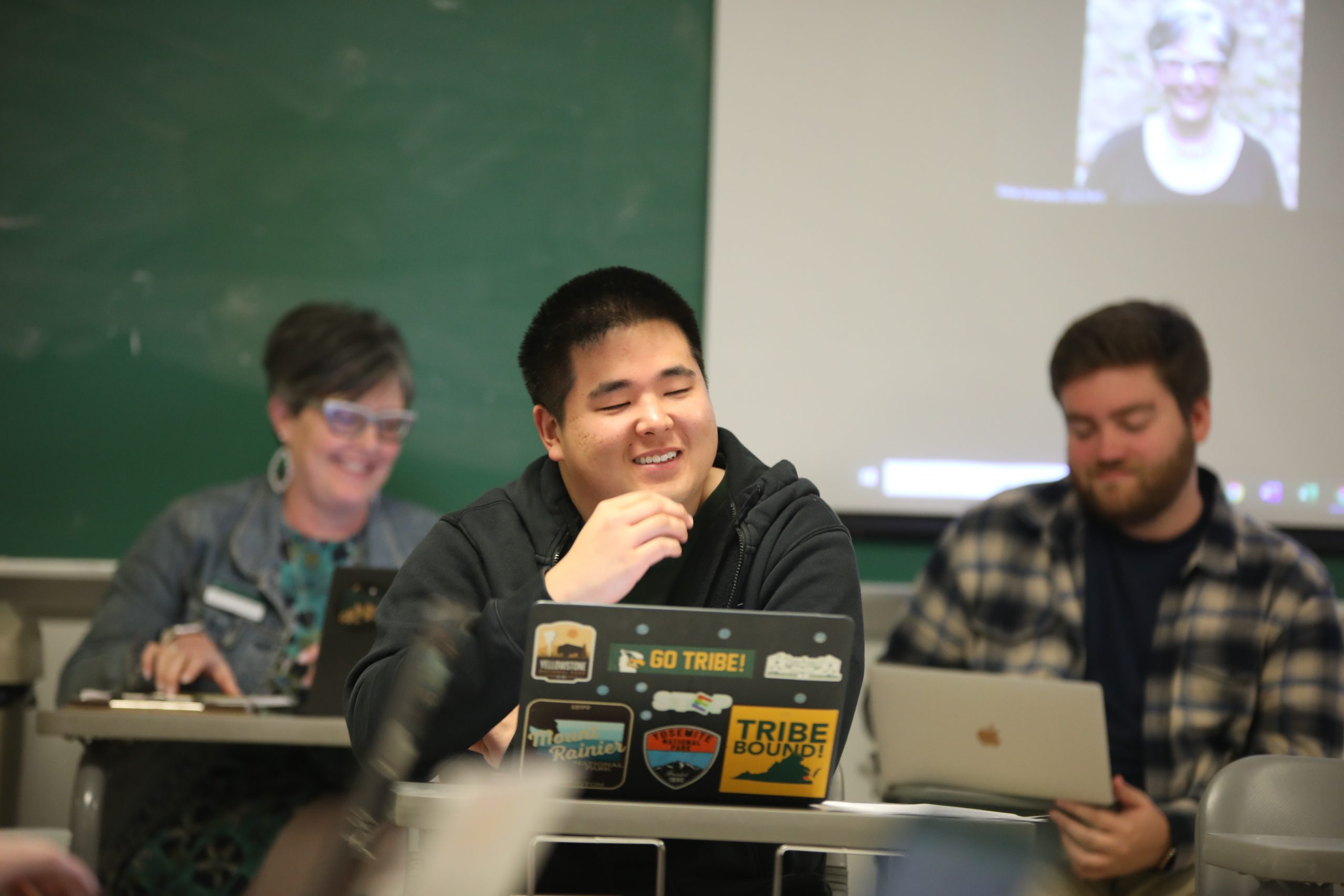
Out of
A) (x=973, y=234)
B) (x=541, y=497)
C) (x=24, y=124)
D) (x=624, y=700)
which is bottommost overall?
(x=624, y=700)

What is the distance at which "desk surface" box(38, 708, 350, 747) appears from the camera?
6.86ft

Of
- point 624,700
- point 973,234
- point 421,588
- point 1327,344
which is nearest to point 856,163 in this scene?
point 973,234

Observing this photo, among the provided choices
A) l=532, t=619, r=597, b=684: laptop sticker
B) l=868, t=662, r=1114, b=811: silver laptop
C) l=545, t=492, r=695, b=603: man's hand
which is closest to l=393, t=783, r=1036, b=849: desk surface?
l=532, t=619, r=597, b=684: laptop sticker

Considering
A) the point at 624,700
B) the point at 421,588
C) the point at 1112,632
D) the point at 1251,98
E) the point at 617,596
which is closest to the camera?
the point at 624,700

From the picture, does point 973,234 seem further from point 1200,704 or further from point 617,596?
point 617,596

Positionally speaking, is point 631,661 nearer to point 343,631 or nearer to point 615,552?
point 615,552

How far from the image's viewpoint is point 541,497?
5.33 feet

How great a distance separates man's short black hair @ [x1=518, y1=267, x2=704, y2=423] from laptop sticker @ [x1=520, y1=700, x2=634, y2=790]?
0.60 metres

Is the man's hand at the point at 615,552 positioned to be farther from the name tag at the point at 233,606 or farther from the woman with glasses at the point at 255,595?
Result: the name tag at the point at 233,606

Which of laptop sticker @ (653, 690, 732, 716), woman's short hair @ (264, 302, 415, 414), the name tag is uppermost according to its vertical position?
woman's short hair @ (264, 302, 415, 414)

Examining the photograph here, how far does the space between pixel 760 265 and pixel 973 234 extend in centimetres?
57

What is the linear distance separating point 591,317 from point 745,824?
740 millimetres

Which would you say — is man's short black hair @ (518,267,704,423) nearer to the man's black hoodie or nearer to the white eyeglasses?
the man's black hoodie

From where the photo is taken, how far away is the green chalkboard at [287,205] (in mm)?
3156
